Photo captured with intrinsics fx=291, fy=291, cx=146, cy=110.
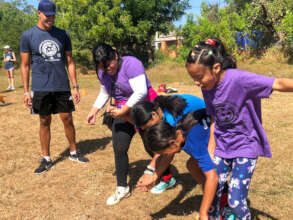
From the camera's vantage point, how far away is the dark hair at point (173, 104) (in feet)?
9.18

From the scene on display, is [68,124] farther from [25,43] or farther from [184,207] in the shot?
[184,207]

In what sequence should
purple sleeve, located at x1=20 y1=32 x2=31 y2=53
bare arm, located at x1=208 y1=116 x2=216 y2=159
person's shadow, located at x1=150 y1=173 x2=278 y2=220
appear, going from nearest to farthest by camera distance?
bare arm, located at x1=208 y1=116 x2=216 y2=159 → person's shadow, located at x1=150 y1=173 x2=278 y2=220 → purple sleeve, located at x1=20 y1=32 x2=31 y2=53

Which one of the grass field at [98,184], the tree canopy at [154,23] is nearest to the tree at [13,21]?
the tree canopy at [154,23]

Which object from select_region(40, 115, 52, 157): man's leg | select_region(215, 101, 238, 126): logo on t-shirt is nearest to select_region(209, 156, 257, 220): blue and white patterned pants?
select_region(215, 101, 238, 126): logo on t-shirt

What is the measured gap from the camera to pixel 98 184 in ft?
15.1

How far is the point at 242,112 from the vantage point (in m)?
2.62

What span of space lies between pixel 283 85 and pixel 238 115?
0.53m

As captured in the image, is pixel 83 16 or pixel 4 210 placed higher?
pixel 83 16

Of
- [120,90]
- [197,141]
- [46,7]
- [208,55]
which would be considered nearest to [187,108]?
[197,141]

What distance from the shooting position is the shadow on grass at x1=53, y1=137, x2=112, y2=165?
585cm

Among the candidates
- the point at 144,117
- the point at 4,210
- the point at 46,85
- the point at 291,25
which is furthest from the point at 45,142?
the point at 291,25

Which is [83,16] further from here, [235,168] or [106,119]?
[235,168]

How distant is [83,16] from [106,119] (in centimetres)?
2167

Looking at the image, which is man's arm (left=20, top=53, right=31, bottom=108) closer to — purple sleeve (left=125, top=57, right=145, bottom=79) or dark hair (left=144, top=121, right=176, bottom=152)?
purple sleeve (left=125, top=57, right=145, bottom=79)
